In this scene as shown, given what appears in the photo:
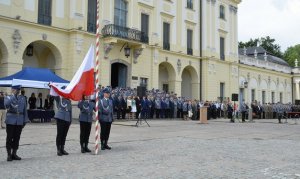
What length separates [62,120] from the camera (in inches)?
393

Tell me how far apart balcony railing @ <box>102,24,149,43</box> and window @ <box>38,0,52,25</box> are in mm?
4101

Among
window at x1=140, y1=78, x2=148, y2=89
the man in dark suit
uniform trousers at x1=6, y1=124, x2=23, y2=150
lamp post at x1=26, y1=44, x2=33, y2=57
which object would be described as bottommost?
uniform trousers at x1=6, y1=124, x2=23, y2=150

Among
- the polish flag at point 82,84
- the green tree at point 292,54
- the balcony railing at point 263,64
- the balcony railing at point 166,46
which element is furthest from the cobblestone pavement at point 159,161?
the green tree at point 292,54

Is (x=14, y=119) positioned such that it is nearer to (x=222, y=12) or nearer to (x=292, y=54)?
(x=222, y=12)

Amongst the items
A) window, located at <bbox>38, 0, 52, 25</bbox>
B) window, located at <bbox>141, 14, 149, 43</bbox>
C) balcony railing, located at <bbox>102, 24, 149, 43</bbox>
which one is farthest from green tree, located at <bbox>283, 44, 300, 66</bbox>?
window, located at <bbox>38, 0, 52, 25</bbox>

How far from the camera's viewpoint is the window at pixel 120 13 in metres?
28.3

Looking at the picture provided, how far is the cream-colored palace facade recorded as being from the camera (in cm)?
2350

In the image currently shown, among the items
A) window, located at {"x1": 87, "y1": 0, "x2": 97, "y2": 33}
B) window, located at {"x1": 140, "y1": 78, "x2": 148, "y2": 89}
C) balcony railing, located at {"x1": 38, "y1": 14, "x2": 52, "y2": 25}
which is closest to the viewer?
balcony railing, located at {"x1": 38, "y1": 14, "x2": 52, "y2": 25}

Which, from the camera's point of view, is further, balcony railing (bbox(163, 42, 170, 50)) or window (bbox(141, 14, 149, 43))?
balcony railing (bbox(163, 42, 170, 50))

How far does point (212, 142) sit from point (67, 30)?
15796 millimetres

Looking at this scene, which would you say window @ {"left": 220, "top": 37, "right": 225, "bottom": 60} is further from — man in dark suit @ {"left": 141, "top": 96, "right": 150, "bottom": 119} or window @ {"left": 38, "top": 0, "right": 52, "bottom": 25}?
window @ {"left": 38, "top": 0, "right": 52, "bottom": 25}

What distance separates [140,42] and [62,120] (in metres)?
18.9

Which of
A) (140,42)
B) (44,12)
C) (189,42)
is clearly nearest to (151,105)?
(140,42)

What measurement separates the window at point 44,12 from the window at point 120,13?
5.40 m
